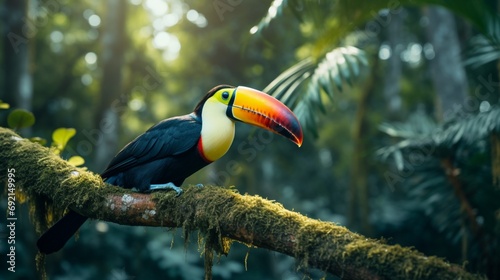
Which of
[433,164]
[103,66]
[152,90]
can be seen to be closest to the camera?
[433,164]

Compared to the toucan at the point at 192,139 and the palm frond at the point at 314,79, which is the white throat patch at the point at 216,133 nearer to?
the toucan at the point at 192,139

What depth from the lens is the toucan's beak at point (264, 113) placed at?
11.5 feet

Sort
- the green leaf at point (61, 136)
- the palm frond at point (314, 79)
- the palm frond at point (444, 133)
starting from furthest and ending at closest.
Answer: the palm frond at point (444, 133)
the palm frond at point (314, 79)
the green leaf at point (61, 136)

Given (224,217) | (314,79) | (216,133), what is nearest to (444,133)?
(314,79)

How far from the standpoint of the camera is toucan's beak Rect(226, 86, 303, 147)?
11.5 ft

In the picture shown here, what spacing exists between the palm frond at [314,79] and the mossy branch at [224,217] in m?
1.87

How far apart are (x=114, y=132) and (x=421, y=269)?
7.80 metres

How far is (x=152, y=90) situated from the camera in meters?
15.5

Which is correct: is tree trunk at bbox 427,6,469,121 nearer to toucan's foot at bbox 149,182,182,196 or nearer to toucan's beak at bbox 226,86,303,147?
toucan's beak at bbox 226,86,303,147

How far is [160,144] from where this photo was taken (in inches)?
150

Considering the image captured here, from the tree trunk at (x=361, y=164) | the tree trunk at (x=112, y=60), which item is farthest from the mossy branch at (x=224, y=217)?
the tree trunk at (x=361, y=164)

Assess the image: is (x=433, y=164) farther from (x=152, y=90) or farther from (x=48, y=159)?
(x=152, y=90)

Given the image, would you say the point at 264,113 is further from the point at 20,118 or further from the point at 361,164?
the point at 361,164

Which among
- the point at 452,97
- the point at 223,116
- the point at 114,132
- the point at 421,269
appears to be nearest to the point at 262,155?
the point at 114,132
